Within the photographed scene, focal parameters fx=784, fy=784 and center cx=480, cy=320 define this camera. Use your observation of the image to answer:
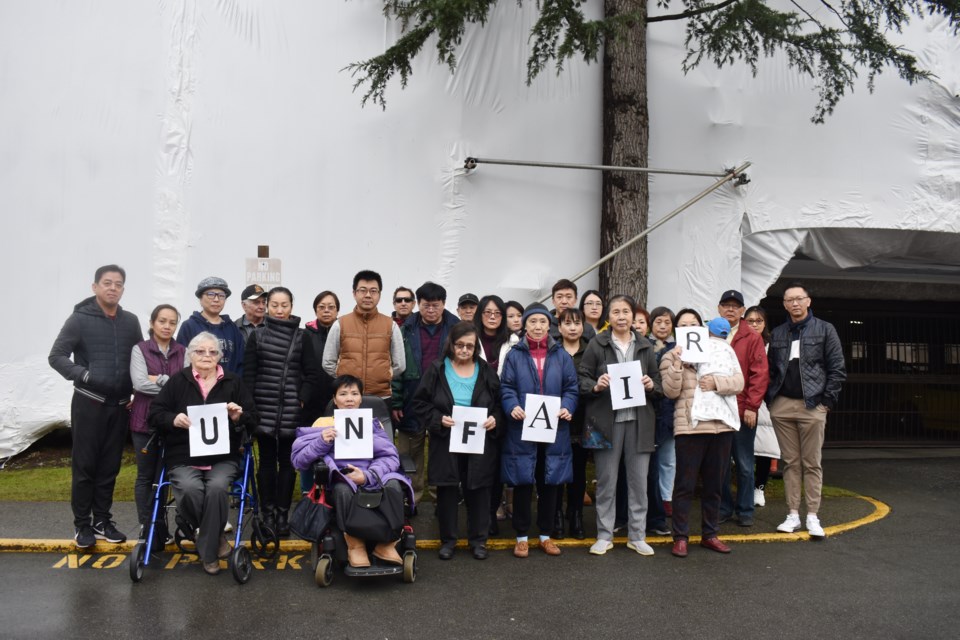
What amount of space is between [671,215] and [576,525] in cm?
460

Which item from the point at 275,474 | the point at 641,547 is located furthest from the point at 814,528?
the point at 275,474

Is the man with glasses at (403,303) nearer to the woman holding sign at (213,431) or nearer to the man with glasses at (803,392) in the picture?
the woman holding sign at (213,431)

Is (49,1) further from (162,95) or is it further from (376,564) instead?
(376,564)

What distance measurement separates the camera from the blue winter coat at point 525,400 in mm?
5875

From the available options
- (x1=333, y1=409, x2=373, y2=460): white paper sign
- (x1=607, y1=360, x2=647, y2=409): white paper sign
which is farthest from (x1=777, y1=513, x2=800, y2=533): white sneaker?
(x1=333, y1=409, x2=373, y2=460): white paper sign

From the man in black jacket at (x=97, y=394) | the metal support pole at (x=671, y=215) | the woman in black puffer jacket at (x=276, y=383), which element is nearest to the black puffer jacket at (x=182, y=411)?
the woman in black puffer jacket at (x=276, y=383)

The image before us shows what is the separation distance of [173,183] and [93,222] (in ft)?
3.30

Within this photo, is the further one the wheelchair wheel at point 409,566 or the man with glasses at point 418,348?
Answer: the man with glasses at point 418,348

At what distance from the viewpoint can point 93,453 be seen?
5777mm

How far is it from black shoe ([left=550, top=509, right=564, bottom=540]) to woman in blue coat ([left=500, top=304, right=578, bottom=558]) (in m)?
0.28

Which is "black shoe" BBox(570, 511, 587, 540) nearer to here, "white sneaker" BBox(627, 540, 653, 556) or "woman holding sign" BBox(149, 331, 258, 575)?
"white sneaker" BBox(627, 540, 653, 556)

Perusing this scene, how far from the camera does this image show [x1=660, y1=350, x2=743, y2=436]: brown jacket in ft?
19.5

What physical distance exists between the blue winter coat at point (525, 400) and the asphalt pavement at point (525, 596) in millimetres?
654

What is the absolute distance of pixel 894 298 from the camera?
1352 centimetres
